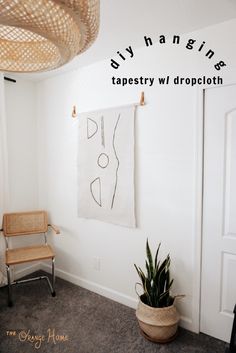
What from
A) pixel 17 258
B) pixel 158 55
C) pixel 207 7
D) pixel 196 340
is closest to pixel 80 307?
pixel 17 258

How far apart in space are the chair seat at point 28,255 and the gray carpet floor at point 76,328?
43cm

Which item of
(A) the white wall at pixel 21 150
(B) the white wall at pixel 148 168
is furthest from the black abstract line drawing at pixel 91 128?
(A) the white wall at pixel 21 150

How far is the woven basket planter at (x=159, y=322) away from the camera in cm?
187

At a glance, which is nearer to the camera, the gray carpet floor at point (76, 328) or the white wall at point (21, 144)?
the gray carpet floor at point (76, 328)

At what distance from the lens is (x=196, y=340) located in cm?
194

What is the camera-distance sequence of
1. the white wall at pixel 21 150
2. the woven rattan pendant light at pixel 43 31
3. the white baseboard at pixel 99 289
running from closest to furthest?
1. the woven rattan pendant light at pixel 43 31
2. the white baseboard at pixel 99 289
3. the white wall at pixel 21 150

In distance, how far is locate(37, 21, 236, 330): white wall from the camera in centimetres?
195

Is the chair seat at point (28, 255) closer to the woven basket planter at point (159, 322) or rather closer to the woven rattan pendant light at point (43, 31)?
the woven basket planter at point (159, 322)

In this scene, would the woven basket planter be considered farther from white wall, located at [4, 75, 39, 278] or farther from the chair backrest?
white wall, located at [4, 75, 39, 278]

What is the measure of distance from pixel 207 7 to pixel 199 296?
2.07 metres

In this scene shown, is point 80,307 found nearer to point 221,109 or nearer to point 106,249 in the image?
point 106,249

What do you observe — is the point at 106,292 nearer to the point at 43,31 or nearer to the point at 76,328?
the point at 76,328

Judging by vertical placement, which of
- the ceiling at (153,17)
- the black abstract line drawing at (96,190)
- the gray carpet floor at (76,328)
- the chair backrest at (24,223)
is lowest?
the gray carpet floor at (76,328)

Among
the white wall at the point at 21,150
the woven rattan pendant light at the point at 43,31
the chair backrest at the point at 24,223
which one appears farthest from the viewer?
the white wall at the point at 21,150
